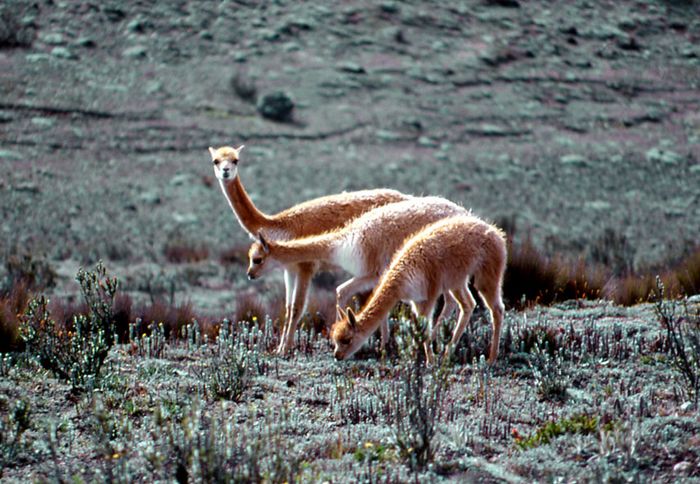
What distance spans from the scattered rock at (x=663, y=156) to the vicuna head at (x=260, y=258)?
1998 centimetres

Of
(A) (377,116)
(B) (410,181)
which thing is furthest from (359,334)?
(A) (377,116)

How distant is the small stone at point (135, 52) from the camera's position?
97.3 ft

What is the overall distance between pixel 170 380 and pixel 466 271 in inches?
96.2

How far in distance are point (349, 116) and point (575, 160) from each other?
6116 mm

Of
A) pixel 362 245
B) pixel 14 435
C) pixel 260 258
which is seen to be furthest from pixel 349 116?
pixel 14 435

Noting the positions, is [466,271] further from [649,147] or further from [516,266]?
[649,147]

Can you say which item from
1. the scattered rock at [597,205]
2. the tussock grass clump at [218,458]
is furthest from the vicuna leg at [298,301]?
the scattered rock at [597,205]

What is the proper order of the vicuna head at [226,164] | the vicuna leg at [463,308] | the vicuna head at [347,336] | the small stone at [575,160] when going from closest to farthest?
the vicuna head at [347,336]
the vicuna leg at [463,308]
the vicuna head at [226,164]
the small stone at [575,160]

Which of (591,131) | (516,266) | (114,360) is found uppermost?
(114,360)

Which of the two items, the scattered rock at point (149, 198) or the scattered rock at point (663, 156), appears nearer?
the scattered rock at point (149, 198)

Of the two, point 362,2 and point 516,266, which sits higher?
point 516,266

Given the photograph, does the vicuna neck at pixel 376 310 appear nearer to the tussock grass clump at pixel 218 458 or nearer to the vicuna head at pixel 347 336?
the vicuna head at pixel 347 336

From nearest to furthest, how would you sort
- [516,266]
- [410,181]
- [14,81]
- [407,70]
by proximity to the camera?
[516,266] < [410,181] < [14,81] < [407,70]

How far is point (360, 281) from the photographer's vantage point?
9086mm
